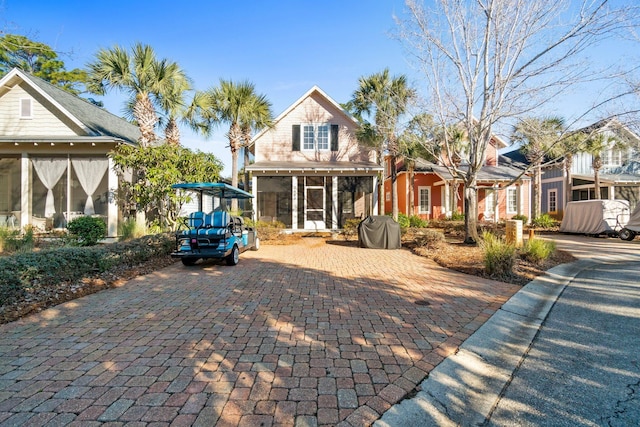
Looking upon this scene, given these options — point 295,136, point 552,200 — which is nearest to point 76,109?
point 295,136

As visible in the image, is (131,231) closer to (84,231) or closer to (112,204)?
(84,231)

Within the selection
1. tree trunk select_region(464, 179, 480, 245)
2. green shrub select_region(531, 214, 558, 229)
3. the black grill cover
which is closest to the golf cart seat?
the black grill cover

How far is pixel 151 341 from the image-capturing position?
349 cm

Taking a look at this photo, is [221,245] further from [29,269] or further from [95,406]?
[95,406]

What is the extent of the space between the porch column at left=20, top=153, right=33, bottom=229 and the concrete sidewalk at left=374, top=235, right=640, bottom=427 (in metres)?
16.1

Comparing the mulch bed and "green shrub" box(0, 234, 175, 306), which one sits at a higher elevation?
"green shrub" box(0, 234, 175, 306)

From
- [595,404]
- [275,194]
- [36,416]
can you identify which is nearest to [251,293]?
[36,416]

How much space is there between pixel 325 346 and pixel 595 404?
232 centimetres

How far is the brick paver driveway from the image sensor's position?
7.64ft

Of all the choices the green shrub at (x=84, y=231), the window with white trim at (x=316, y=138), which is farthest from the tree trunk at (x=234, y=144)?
the green shrub at (x=84, y=231)

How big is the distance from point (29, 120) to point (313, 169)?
12.4 metres

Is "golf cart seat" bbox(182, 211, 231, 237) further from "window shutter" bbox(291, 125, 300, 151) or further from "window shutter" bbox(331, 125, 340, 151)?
"window shutter" bbox(331, 125, 340, 151)

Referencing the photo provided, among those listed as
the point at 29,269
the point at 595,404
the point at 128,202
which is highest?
the point at 128,202

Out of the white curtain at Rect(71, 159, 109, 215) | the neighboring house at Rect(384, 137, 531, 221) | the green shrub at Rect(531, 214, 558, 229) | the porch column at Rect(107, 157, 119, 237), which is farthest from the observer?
the neighboring house at Rect(384, 137, 531, 221)
